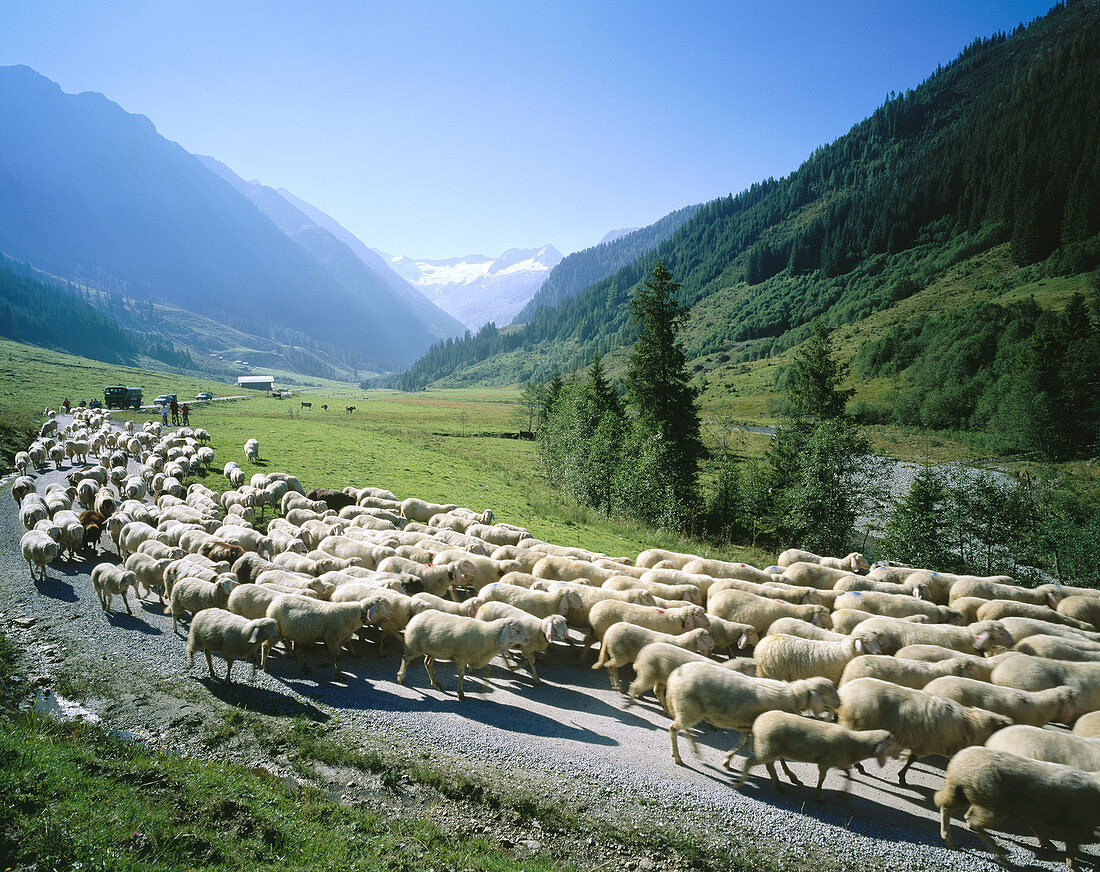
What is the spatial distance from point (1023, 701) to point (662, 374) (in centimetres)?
2836

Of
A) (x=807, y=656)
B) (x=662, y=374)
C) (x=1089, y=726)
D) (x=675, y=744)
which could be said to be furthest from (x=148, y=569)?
(x=662, y=374)

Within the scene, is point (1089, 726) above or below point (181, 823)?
above

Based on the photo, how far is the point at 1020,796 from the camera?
23.8 ft

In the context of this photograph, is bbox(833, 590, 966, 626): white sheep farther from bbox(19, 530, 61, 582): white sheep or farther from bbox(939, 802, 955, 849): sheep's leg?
bbox(19, 530, 61, 582): white sheep

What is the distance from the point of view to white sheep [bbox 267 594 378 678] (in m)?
11.7

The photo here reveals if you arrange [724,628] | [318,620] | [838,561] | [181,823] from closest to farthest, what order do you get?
1. [181,823]
2. [318,620]
3. [724,628]
4. [838,561]

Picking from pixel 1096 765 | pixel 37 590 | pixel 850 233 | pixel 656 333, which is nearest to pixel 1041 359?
pixel 656 333

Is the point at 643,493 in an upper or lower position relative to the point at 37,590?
upper

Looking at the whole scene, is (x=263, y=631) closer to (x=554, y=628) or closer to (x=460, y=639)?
(x=460, y=639)

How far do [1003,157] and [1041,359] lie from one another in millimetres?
152324

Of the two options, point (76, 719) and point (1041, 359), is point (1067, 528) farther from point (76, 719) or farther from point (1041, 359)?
point (1041, 359)

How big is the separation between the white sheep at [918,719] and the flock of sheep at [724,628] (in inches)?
1.3

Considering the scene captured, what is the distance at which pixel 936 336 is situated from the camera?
323ft

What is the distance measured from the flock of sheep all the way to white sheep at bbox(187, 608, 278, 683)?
0.14 feet
